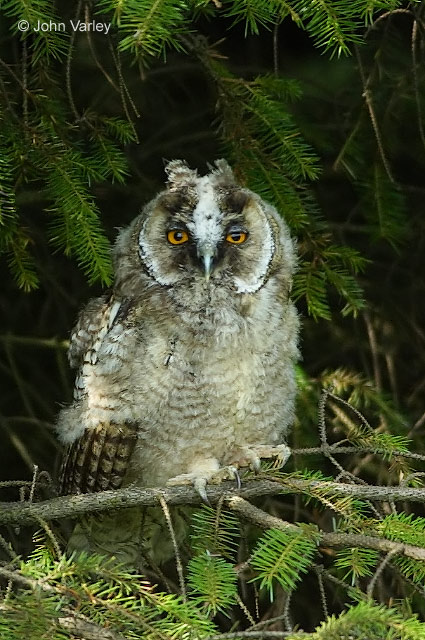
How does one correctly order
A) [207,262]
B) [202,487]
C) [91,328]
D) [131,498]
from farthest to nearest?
[91,328]
[207,262]
[202,487]
[131,498]

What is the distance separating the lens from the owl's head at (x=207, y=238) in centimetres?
239

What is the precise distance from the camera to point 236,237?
8.02 feet

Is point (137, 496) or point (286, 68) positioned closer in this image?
point (137, 496)

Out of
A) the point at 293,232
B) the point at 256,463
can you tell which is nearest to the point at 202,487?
the point at 256,463

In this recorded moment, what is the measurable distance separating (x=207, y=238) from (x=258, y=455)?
2.01 feet

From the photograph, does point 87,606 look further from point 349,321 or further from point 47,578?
point 349,321

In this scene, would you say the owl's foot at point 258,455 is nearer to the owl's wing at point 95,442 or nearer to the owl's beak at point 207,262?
the owl's wing at point 95,442

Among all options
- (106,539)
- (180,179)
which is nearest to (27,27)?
(180,179)

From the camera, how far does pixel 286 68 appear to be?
337 centimetres

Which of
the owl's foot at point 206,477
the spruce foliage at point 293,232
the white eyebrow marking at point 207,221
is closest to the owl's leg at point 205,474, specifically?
the owl's foot at point 206,477

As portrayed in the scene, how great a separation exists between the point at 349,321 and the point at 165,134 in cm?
102

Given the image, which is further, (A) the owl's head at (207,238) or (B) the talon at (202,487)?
(A) the owl's head at (207,238)

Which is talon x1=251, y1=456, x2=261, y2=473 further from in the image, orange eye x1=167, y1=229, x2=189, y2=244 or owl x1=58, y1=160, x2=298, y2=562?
orange eye x1=167, y1=229, x2=189, y2=244

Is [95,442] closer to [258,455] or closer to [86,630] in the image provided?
[258,455]
